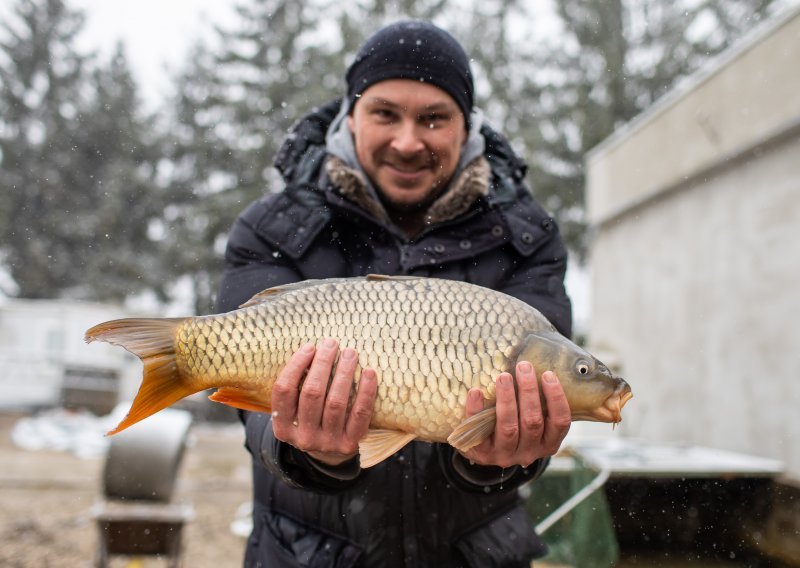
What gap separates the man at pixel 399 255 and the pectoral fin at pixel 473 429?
0.11 meters

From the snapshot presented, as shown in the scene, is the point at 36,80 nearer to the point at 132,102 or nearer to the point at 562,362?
the point at 132,102

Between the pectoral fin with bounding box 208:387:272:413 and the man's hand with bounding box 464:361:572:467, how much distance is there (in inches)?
13.8

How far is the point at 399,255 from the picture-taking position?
1.48 metres

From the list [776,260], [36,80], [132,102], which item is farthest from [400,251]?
[36,80]

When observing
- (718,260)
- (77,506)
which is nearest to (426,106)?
(718,260)

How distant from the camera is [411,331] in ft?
3.99

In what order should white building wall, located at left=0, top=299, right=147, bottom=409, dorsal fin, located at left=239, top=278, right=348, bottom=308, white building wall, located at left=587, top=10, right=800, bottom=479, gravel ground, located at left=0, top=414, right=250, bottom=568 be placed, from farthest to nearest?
white building wall, located at left=0, top=299, right=147, bottom=409 → white building wall, located at left=587, top=10, right=800, bottom=479 → gravel ground, located at left=0, top=414, right=250, bottom=568 → dorsal fin, located at left=239, top=278, right=348, bottom=308

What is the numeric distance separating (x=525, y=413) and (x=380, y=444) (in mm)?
237

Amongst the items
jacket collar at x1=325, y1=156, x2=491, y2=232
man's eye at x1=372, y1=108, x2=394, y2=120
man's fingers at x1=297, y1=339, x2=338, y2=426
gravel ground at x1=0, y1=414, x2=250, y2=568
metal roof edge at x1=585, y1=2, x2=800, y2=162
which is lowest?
gravel ground at x1=0, y1=414, x2=250, y2=568

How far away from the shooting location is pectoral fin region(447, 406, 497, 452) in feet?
3.85

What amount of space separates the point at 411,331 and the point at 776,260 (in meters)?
3.73

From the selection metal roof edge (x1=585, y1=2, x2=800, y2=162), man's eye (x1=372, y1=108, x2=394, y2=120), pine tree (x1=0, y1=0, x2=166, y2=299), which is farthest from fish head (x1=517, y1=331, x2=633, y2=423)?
pine tree (x1=0, y1=0, x2=166, y2=299)

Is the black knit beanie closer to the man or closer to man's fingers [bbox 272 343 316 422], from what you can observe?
the man

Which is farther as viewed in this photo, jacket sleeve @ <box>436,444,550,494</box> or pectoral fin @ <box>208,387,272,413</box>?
jacket sleeve @ <box>436,444,550,494</box>
